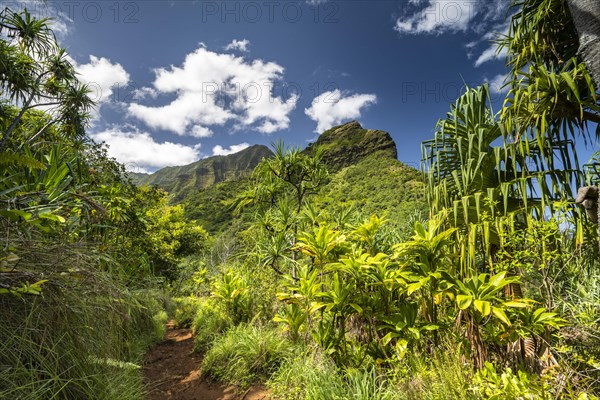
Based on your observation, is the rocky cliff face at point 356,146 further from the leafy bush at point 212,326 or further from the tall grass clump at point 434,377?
the tall grass clump at point 434,377

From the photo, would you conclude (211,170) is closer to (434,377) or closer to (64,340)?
(64,340)

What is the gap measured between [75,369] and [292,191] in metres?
3.90

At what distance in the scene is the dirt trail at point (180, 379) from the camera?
131 inches

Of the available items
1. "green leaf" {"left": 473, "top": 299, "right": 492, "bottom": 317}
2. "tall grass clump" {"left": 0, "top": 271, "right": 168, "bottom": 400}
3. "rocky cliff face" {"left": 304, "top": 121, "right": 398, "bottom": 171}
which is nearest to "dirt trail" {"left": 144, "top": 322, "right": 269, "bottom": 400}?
"tall grass clump" {"left": 0, "top": 271, "right": 168, "bottom": 400}

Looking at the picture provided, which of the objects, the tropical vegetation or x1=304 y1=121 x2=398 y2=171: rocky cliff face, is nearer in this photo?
the tropical vegetation

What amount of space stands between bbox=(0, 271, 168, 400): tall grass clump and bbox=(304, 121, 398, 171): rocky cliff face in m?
52.8

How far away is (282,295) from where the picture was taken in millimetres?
3113

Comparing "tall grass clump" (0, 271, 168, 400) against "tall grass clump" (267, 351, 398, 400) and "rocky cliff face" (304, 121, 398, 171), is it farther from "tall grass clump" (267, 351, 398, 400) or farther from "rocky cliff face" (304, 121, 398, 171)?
"rocky cliff face" (304, 121, 398, 171)

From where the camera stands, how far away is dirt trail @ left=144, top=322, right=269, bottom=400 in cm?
332

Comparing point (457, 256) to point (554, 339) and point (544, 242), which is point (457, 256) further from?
point (554, 339)

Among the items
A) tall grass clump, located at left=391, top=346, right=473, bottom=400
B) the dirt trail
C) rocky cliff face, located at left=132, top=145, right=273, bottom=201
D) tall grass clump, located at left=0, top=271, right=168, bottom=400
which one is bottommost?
the dirt trail

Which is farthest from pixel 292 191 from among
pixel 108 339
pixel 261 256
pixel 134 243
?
pixel 134 243

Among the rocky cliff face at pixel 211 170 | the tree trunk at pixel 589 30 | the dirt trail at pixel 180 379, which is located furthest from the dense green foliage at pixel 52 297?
the rocky cliff face at pixel 211 170

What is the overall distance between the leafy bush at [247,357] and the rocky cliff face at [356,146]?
168ft
